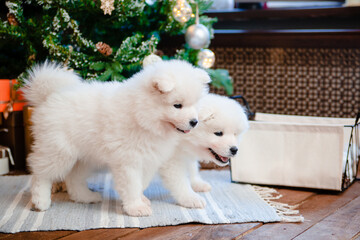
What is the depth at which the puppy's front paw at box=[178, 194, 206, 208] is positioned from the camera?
1709 millimetres

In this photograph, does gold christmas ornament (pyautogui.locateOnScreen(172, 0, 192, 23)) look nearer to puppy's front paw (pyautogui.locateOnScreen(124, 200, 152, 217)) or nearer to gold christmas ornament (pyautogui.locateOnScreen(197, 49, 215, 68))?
gold christmas ornament (pyautogui.locateOnScreen(197, 49, 215, 68))

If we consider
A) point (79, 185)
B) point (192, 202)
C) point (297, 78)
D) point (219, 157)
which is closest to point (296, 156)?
point (219, 157)

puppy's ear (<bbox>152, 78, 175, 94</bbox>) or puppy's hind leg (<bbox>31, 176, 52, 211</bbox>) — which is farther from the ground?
puppy's ear (<bbox>152, 78, 175, 94</bbox>)

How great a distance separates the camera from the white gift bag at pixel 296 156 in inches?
74.3

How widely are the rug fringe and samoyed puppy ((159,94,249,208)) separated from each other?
281 millimetres

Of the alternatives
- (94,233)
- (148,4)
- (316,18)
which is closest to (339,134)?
(94,233)

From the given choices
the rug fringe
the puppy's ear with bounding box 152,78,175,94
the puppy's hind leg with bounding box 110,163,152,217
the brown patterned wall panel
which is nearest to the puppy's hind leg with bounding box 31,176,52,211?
the puppy's hind leg with bounding box 110,163,152,217

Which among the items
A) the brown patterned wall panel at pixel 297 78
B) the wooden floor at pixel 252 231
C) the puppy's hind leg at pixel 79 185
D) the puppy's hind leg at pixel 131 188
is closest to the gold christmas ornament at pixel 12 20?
the puppy's hind leg at pixel 79 185

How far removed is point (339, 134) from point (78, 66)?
4.39ft

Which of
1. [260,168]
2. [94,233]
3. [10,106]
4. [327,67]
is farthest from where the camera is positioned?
[327,67]

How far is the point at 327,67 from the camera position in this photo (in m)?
2.95

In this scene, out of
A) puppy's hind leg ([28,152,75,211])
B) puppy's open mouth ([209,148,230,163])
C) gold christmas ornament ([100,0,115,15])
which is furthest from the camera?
gold christmas ornament ([100,0,115,15])

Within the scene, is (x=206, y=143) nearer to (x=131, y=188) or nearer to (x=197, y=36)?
(x=131, y=188)

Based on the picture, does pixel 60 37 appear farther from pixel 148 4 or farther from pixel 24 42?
pixel 148 4
